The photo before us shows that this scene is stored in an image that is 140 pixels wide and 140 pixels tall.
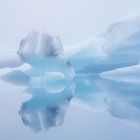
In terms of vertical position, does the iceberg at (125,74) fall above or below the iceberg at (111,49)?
below

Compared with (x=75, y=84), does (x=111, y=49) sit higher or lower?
higher

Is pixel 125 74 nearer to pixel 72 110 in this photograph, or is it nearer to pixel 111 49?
pixel 111 49

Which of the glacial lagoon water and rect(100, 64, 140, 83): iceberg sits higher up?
rect(100, 64, 140, 83): iceberg

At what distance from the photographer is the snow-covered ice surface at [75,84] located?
1.19 meters

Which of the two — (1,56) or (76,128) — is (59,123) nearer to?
(76,128)

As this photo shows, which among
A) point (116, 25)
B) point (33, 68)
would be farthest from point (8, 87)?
point (116, 25)

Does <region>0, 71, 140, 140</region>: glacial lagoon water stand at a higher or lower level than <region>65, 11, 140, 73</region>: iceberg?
lower

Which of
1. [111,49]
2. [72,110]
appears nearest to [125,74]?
[111,49]

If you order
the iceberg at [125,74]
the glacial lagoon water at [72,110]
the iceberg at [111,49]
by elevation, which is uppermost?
the iceberg at [111,49]

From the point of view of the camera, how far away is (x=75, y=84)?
1.22 metres

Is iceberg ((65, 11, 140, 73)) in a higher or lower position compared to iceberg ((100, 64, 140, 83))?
higher

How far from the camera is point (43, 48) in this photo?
4.10 feet

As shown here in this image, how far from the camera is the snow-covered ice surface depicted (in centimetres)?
119

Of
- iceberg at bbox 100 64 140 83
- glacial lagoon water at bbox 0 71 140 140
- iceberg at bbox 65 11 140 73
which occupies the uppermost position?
→ iceberg at bbox 65 11 140 73
